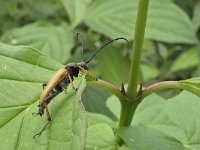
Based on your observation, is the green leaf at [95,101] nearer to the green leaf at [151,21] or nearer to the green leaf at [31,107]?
the green leaf at [151,21]

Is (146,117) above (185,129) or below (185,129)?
below

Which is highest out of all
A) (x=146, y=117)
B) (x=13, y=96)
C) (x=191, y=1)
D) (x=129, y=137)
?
(x=13, y=96)

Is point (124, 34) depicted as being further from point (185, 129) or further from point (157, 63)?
point (185, 129)

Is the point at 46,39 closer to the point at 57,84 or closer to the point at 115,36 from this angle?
the point at 115,36

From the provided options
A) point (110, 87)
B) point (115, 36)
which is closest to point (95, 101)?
point (115, 36)

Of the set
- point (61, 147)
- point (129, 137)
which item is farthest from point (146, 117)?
point (61, 147)

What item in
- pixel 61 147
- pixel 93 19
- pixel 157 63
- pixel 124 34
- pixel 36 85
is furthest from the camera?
pixel 157 63

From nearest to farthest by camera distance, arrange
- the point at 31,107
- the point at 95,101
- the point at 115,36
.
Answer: the point at 31,107 → the point at 95,101 → the point at 115,36

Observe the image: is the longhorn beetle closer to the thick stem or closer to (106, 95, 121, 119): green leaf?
the thick stem
